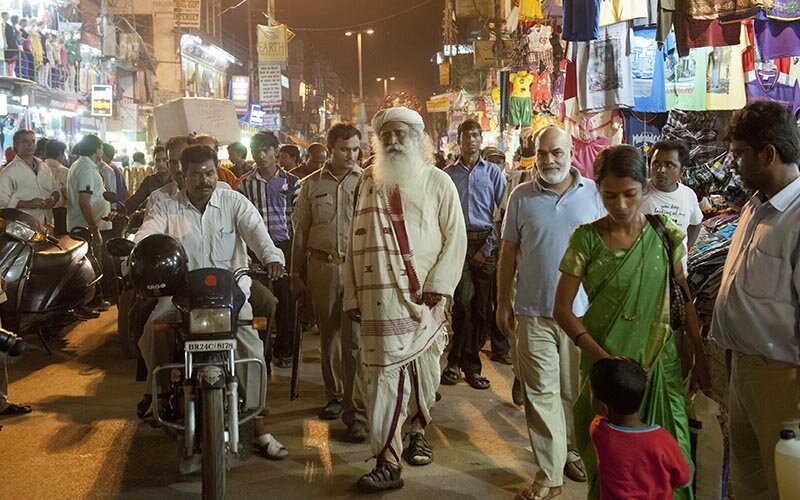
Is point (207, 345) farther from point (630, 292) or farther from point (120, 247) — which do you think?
point (630, 292)

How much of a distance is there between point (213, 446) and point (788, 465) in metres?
2.70

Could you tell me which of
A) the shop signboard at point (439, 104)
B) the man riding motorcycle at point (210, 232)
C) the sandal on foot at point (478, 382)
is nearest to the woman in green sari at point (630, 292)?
the man riding motorcycle at point (210, 232)

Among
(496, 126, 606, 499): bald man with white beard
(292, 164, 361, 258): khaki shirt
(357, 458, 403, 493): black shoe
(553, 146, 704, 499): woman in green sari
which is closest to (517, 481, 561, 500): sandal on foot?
(496, 126, 606, 499): bald man with white beard

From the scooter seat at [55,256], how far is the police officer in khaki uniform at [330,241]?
3.47 meters

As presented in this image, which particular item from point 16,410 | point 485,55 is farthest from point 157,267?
point 485,55

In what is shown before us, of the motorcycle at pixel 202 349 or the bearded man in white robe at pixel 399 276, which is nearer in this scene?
the motorcycle at pixel 202 349

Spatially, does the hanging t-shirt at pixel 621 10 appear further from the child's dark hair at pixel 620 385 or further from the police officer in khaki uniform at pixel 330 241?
the child's dark hair at pixel 620 385

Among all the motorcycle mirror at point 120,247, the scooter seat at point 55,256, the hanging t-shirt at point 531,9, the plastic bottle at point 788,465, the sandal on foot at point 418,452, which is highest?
the hanging t-shirt at point 531,9

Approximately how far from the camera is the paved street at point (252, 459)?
4699 mm

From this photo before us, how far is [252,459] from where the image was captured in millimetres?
5227

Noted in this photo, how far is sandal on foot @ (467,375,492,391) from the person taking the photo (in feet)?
23.4

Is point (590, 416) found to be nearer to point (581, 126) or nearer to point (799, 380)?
point (799, 380)

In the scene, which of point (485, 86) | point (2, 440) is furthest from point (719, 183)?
point (485, 86)

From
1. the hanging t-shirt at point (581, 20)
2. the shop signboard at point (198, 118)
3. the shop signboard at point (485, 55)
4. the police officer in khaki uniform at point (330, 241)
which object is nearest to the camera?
the police officer in khaki uniform at point (330, 241)
